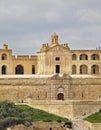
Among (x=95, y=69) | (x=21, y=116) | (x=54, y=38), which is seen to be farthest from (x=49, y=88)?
(x=21, y=116)

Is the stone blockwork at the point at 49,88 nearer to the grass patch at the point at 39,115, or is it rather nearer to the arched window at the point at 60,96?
the arched window at the point at 60,96

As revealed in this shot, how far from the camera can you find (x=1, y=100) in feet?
284

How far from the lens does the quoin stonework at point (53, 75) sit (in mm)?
87312

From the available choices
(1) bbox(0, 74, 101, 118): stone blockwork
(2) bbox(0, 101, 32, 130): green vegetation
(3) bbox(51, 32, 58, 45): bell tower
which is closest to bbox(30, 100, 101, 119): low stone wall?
(1) bbox(0, 74, 101, 118): stone blockwork

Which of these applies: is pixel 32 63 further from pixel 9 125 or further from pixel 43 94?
pixel 9 125

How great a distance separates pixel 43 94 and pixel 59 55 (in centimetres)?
740

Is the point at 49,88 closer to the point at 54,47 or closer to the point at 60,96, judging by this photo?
the point at 60,96

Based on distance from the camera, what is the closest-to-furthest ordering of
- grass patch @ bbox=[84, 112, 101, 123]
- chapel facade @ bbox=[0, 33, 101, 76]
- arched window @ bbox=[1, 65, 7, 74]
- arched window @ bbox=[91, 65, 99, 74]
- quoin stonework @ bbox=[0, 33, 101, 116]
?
1. grass patch @ bbox=[84, 112, 101, 123]
2. quoin stonework @ bbox=[0, 33, 101, 116]
3. chapel facade @ bbox=[0, 33, 101, 76]
4. arched window @ bbox=[1, 65, 7, 74]
5. arched window @ bbox=[91, 65, 99, 74]

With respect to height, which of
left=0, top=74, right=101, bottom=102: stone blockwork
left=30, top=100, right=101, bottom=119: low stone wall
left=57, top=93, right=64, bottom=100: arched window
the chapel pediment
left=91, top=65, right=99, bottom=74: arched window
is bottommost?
left=30, top=100, right=101, bottom=119: low stone wall

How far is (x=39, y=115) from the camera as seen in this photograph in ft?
258

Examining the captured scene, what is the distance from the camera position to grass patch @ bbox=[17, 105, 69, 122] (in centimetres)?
7704

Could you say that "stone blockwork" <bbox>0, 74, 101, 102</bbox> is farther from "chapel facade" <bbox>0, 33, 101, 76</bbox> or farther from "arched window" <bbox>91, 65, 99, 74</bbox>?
"arched window" <bbox>91, 65, 99, 74</bbox>

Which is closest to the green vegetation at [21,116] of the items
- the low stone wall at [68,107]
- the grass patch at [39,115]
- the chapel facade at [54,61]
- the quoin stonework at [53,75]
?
the grass patch at [39,115]

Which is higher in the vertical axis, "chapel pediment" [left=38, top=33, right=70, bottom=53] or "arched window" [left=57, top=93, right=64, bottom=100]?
"chapel pediment" [left=38, top=33, right=70, bottom=53]
